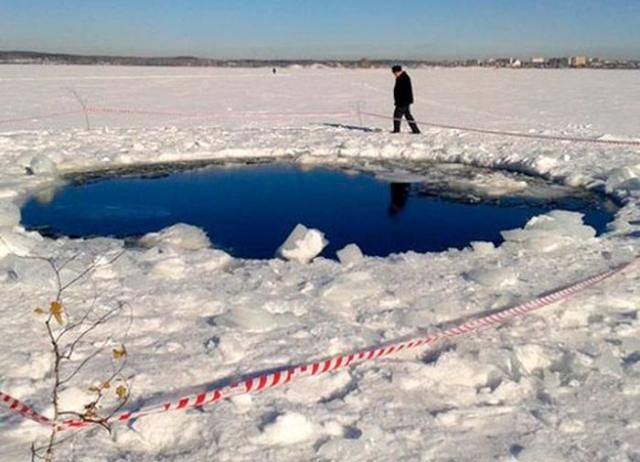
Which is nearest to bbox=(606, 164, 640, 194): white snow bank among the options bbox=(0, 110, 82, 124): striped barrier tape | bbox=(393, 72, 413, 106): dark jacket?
bbox=(393, 72, 413, 106): dark jacket

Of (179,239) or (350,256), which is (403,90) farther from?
(350,256)

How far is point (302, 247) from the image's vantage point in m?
5.91

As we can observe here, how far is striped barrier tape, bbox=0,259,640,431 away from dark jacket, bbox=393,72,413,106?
28.0ft

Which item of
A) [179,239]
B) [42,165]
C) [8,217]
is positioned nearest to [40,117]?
[42,165]

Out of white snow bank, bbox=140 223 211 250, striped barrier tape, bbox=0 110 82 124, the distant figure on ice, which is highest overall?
the distant figure on ice

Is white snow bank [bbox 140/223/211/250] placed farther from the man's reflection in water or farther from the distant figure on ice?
the distant figure on ice

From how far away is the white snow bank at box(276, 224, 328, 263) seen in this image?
587 cm

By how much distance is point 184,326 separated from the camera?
4.36 m

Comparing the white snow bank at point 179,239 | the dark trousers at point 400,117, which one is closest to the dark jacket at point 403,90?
the dark trousers at point 400,117

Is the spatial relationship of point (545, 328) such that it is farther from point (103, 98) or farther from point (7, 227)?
point (103, 98)

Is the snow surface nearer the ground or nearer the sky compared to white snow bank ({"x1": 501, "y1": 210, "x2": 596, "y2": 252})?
nearer the ground

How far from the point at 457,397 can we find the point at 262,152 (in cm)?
917

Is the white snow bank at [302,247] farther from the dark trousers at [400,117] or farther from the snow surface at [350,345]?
the dark trousers at [400,117]

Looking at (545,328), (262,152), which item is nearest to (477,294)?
(545,328)
